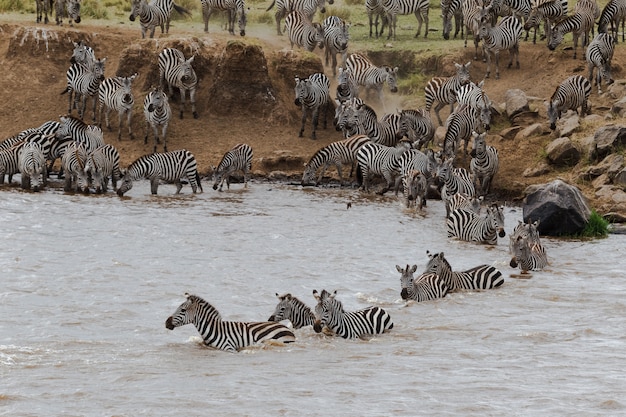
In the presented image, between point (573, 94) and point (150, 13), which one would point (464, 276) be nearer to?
point (573, 94)

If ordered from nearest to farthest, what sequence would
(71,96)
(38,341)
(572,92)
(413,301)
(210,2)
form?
1. (38,341)
2. (413,301)
3. (572,92)
4. (71,96)
5. (210,2)

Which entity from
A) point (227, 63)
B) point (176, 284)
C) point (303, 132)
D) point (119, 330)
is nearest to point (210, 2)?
point (227, 63)

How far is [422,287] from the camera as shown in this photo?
45.0 feet

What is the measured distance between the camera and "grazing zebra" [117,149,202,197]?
70.3ft

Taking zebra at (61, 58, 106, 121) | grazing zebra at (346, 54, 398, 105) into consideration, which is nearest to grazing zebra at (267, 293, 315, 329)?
zebra at (61, 58, 106, 121)

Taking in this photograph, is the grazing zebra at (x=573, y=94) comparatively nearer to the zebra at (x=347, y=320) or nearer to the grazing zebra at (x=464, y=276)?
the grazing zebra at (x=464, y=276)

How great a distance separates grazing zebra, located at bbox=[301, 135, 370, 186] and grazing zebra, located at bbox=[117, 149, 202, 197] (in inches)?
90.3

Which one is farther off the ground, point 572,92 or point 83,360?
point 572,92

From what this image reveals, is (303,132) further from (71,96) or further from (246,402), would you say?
(246,402)

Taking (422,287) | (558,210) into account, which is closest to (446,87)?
(558,210)

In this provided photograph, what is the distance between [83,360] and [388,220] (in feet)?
30.8

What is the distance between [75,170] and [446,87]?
27.3 feet

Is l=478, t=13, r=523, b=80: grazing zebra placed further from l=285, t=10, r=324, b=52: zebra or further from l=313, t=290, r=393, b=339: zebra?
l=313, t=290, r=393, b=339: zebra

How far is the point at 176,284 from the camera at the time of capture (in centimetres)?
1441
